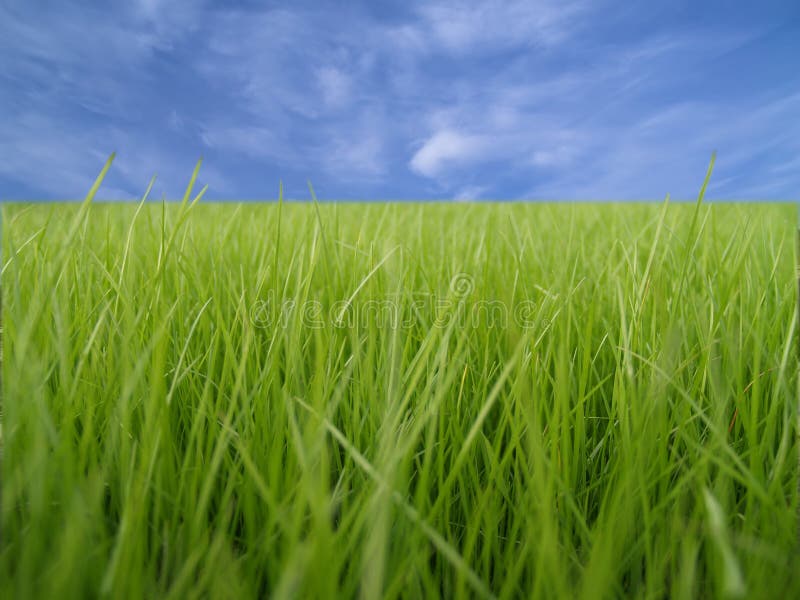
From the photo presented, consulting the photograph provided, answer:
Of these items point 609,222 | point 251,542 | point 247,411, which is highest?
point 609,222

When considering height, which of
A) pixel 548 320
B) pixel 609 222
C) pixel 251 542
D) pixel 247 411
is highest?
pixel 609 222

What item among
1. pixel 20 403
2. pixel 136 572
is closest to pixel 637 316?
pixel 136 572

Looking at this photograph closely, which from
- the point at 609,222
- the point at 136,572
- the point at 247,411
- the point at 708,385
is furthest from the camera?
the point at 609,222

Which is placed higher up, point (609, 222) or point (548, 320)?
point (609, 222)

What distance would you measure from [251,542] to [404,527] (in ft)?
0.56

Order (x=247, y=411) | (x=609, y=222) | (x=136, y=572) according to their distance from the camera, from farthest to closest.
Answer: (x=609, y=222)
(x=247, y=411)
(x=136, y=572)

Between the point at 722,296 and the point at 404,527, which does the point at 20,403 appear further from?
the point at 722,296

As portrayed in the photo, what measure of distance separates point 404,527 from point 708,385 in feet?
1.95

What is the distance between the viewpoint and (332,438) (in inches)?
29.8

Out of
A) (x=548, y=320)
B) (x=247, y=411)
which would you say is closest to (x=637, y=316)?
(x=548, y=320)

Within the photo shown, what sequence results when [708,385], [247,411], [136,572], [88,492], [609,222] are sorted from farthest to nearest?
1. [609,222]
2. [708,385]
3. [247,411]
4. [88,492]
5. [136,572]

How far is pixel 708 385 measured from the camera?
84cm

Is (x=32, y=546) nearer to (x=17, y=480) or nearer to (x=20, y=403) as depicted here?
(x=17, y=480)

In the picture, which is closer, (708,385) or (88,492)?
(88,492)
